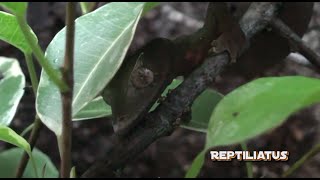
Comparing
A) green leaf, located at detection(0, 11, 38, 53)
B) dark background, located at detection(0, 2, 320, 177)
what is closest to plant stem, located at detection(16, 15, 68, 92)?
green leaf, located at detection(0, 11, 38, 53)

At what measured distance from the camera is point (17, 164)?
0.83 m

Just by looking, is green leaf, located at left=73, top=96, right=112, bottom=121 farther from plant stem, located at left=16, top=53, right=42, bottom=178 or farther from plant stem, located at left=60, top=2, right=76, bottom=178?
plant stem, located at left=60, top=2, right=76, bottom=178

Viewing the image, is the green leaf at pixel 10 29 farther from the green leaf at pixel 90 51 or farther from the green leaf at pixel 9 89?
the green leaf at pixel 9 89

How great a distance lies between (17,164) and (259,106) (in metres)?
0.61

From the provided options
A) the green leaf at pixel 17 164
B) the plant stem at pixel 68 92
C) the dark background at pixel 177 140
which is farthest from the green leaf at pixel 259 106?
the dark background at pixel 177 140

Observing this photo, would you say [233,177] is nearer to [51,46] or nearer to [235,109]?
[51,46]

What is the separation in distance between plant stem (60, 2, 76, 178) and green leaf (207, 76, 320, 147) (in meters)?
0.14

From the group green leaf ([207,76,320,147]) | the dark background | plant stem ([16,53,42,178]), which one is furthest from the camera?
the dark background

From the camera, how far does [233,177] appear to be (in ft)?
4.69

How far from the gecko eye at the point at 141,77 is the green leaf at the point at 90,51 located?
5cm

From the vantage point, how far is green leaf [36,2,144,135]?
51cm

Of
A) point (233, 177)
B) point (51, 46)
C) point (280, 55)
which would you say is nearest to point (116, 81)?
point (51, 46)

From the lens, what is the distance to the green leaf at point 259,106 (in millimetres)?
316

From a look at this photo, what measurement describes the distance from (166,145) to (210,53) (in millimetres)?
951
